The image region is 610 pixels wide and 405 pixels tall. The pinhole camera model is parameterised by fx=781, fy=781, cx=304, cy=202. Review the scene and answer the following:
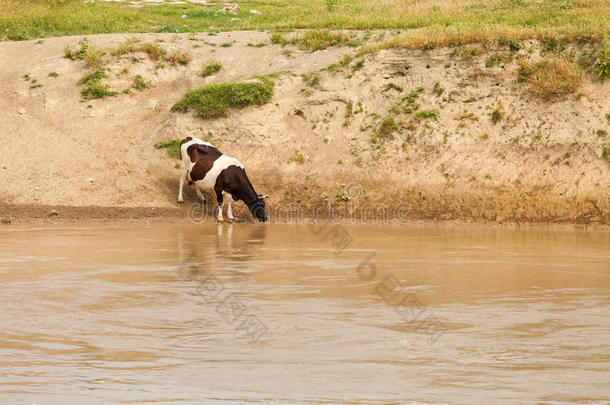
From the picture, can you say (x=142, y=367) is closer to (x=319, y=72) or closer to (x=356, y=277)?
(x=356, y=277)

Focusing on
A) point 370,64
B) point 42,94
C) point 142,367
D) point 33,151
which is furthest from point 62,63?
point 142,367

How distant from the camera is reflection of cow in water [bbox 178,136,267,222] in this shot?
1725cm

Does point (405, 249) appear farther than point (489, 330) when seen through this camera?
Yes

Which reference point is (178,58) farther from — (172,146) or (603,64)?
(603,64)

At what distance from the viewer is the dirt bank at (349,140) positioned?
18.1 metres

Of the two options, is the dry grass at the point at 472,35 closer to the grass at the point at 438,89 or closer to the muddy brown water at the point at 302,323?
the grass at the point at 438,89

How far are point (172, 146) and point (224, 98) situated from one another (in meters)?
1.90

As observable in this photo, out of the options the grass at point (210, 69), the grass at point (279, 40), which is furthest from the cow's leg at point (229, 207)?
the grass at point (279, 40)

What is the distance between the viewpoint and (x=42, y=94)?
22609 mm

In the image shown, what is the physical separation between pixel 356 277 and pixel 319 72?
40.0 ft

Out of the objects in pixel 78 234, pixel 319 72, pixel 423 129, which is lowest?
pixel 78 234

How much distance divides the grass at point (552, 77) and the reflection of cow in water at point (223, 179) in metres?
7.64

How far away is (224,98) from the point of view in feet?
67.5

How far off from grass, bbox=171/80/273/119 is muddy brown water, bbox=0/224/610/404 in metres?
7.61
